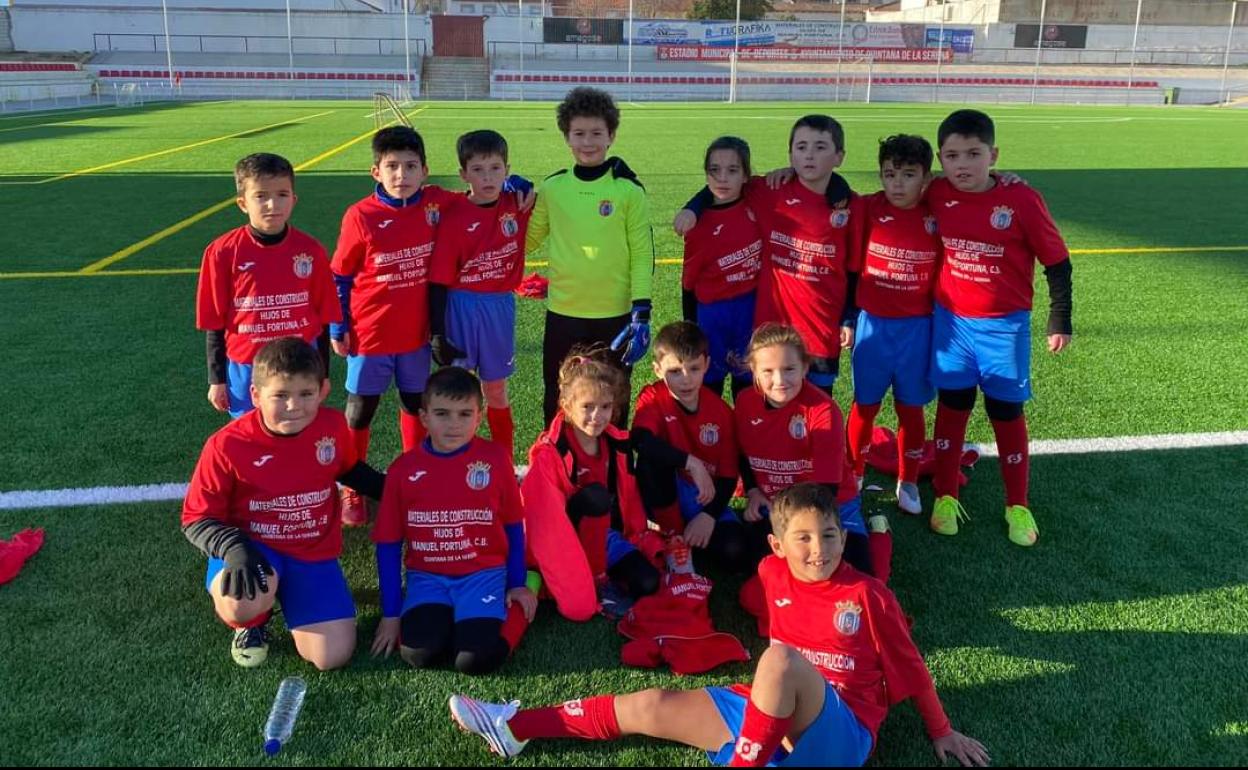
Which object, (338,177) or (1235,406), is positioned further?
(338,177)

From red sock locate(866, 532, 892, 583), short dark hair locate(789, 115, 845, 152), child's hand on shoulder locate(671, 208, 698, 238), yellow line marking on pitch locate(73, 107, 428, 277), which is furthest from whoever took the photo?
yellow line marking on pitch locate(73, 107, 428, 277)

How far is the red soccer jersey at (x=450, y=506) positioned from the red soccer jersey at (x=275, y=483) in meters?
0.21

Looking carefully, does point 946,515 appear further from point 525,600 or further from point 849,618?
point 525,600

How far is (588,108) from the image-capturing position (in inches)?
148

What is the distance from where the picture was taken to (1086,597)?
3158mm

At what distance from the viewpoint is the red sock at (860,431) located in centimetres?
399

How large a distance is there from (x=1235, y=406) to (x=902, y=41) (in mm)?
51194

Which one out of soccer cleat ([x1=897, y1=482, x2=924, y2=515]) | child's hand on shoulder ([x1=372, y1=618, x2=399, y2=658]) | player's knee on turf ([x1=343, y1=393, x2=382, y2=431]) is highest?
player's knee on turf ([x1=343, y1=393, x2=382, y2=431])

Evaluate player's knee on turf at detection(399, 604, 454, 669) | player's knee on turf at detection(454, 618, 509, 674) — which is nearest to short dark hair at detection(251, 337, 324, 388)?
player's knee on turf at detection(399, 604, 454, 669)

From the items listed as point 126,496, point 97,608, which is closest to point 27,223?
point 126,496

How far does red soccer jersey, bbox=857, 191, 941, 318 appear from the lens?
12.3ft

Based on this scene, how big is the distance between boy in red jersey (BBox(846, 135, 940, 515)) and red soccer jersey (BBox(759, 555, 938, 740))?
1463 mm

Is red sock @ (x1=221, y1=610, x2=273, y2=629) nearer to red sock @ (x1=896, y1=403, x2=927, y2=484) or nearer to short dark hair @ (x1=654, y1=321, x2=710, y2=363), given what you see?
short dark hair @ (x1=654, y1=321, x2=710, y2=363)

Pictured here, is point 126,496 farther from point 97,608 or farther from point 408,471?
point 408,471
